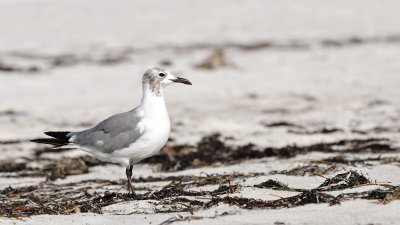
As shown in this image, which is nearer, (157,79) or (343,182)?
(343,182)

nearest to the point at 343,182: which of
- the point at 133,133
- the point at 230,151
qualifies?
the point at 133,133

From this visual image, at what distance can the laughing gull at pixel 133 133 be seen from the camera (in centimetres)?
579

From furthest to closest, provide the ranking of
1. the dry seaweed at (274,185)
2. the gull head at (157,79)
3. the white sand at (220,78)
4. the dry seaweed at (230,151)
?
the dry seaweed at (230,151)
the white sand at (220,78)
the gull head at (157,79)
the dry seaweed at (274,185)

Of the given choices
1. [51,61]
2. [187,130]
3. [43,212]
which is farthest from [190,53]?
[43,212]

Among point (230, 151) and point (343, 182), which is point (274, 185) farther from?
point (230, 151)

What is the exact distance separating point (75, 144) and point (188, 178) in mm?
907

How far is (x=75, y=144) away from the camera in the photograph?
6.16m

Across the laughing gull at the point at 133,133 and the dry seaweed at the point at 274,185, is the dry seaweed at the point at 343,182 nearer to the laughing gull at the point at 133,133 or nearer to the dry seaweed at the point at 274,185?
the dry seaweed at the point at 274,185

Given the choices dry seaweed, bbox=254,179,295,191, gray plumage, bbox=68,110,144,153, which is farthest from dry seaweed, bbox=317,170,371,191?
gray plumage, bbox=68,110,144,153

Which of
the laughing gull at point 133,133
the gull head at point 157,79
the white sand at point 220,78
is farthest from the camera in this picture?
the white sand at point 220,78

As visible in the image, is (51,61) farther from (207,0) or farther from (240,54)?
(207,0)

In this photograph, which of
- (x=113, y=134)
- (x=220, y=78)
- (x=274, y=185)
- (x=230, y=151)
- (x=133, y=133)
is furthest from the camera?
(x=220, y=78)

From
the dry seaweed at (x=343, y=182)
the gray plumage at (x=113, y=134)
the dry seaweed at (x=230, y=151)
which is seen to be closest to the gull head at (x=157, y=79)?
the gray plumage at (x=113, y=134)

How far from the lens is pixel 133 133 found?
5840 millimetres
